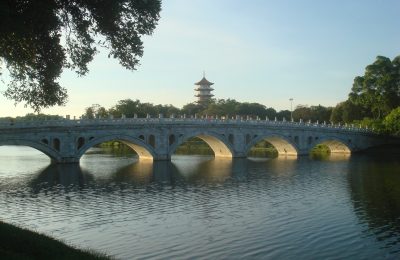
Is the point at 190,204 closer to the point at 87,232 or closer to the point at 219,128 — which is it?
the point at 87,232

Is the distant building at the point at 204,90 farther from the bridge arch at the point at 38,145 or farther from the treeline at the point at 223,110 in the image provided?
the bridge arch at the point at 38,145

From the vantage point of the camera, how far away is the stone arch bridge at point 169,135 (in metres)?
49.8

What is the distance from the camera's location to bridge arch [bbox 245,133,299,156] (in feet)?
229

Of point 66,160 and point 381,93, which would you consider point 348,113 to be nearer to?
point 381,93

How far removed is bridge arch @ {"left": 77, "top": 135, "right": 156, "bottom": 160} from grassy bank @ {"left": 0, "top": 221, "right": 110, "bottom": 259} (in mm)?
37828

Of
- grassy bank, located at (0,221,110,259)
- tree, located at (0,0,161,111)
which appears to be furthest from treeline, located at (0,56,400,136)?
grassy bank, located at (0,221,110,259)

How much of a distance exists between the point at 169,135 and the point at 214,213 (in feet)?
115

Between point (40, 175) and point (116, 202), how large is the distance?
56.2ft

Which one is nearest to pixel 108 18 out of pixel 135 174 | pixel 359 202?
pixel 359 202

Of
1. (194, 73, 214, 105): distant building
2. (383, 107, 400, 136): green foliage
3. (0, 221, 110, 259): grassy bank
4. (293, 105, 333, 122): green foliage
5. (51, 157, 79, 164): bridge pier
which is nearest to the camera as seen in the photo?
(0, 221, 110, 259): grassy bank

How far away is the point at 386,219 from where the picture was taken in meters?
24.4

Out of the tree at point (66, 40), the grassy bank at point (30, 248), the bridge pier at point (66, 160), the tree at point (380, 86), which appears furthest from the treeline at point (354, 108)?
the grassy bank at point (30, 248)

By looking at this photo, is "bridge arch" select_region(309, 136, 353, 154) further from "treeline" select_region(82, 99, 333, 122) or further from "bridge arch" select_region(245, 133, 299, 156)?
"treeline" select_region(82, 99, 333, 122)

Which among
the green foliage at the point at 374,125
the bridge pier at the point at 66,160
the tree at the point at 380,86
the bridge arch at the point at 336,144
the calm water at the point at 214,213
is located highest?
the tree at the point at 380,86
